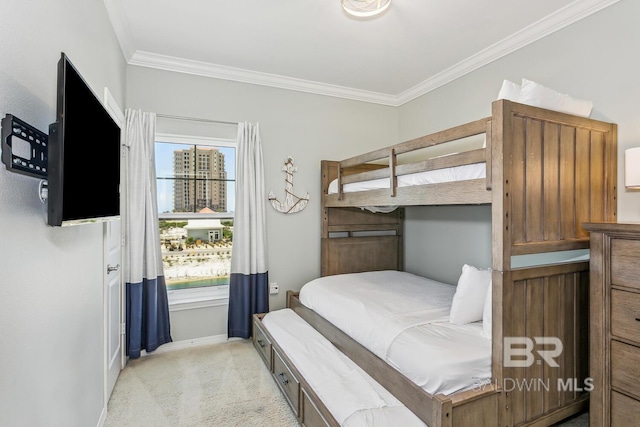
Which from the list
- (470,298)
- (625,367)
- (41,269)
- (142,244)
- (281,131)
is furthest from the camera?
(281,131)

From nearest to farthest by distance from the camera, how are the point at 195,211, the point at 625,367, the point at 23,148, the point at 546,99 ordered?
the point at 23,148, the point at 625,367, the point at 546,99, the point at 195,211

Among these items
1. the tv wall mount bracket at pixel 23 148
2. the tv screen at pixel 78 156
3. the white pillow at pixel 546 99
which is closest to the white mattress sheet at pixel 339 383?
the tv screen at pixel 78 156

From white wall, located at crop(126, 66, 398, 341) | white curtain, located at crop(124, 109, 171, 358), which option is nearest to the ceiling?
white wall, located at crop(126, 66, 398, 341)

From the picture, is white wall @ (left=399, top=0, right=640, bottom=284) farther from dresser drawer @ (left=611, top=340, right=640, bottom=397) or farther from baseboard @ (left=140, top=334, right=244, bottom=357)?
baseboard @ (left=140, top=334, right=244, bottom=357)

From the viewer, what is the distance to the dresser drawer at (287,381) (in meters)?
1.95

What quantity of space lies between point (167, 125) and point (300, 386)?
2473 mm

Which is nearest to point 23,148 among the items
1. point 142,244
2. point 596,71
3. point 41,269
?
point 41,269

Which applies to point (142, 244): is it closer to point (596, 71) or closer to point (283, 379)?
point (283, 379)

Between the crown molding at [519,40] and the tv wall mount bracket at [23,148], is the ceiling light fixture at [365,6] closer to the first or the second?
the crown molding at [519,40]

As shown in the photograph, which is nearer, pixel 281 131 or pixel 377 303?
pixel 377 303

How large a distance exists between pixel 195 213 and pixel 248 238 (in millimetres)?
577

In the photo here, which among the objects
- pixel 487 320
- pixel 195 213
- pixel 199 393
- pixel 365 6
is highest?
pixel 365 6

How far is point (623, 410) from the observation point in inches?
62.5

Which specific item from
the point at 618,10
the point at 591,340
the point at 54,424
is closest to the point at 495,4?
the point at 618,10
